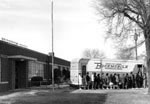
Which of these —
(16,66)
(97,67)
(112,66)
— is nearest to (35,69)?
(16,66)

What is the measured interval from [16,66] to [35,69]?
7.95 metres

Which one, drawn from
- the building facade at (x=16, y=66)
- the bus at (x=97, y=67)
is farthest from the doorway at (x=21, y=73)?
the bus at (x=97, y=67)

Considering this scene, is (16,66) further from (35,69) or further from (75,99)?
(75,99)

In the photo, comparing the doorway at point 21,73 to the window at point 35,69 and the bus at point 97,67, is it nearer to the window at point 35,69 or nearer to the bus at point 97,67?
the window at point 35,69

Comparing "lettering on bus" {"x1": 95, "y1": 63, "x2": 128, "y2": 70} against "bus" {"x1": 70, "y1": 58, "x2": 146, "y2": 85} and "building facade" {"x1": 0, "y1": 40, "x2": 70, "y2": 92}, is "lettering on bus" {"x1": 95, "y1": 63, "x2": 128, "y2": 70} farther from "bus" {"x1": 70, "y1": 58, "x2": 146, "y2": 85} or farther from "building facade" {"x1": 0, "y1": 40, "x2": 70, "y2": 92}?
"building facade" {"x1": 0, "y1": 40, "x2": 70, "y2": 92}

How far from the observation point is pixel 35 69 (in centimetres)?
4262

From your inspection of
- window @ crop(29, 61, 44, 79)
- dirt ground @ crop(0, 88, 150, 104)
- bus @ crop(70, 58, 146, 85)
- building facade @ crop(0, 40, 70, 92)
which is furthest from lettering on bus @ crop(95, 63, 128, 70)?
window @ crop(29, 61, 44, 79)

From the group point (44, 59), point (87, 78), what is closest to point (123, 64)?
point (87, 78)

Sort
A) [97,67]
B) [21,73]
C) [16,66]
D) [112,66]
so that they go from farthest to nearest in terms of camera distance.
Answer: [21,73] < [16,66] < [112,66] < [97,67]

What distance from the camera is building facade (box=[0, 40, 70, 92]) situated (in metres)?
29.4

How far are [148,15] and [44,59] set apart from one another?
25.2m

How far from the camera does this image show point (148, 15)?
84.5 ft

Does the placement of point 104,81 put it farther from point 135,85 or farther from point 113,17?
point 113,17

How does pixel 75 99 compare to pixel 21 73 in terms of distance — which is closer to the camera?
pixel 75 99
